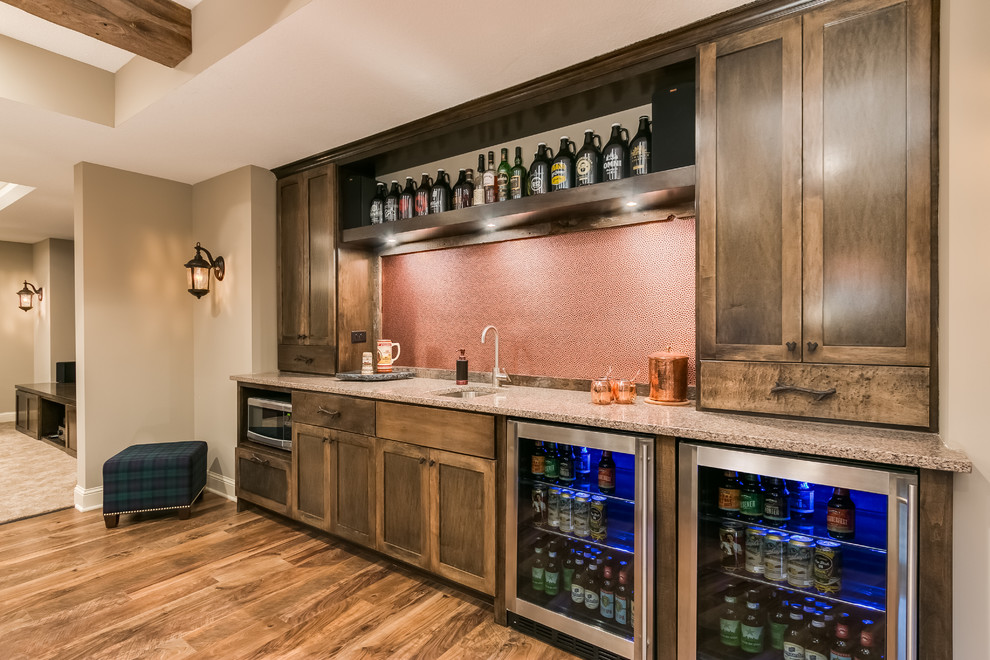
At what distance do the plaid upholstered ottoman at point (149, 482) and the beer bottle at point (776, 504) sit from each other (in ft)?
11.3

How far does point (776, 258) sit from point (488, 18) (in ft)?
4.70

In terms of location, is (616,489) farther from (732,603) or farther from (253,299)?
(253,299)

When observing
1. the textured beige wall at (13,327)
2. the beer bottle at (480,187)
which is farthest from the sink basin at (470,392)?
the textured beige wall at (13,327)

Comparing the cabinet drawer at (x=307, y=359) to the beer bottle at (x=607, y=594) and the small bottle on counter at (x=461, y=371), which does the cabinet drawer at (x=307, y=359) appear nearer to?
the small bottle on counter at (x=461, y=371)

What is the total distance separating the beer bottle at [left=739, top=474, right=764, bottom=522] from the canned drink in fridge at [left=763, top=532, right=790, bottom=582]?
0.07 m

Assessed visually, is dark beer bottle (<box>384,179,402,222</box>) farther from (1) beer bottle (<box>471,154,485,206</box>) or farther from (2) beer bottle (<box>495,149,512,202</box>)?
(2) beer bottle (<box>495,149,512,202</box>)

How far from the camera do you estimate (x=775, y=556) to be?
1.69 metres

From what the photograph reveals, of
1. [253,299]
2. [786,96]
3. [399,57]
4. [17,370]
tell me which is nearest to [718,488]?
[786,96]

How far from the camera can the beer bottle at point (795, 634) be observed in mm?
1642

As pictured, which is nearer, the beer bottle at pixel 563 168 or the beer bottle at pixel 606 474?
the beer bottle at pixel 606 474

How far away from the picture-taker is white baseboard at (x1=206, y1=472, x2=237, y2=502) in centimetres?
392

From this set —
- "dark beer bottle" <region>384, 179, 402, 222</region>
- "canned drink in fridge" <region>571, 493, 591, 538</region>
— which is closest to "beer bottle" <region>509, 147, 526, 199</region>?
"dark beer bottle" <region>384, 179, 402, 222</region>

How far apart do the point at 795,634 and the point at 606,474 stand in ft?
2.54

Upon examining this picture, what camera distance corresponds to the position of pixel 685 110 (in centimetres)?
220
